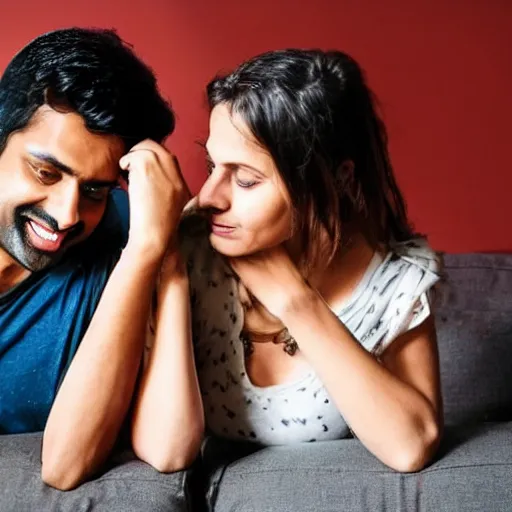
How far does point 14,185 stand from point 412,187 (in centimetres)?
107

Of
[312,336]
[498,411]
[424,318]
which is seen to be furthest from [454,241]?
[312,336]

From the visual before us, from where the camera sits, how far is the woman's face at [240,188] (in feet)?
3.87

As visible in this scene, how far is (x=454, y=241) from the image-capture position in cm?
202

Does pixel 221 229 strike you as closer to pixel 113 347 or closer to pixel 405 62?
pixel 113 347

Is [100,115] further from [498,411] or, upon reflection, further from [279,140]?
[498,411]

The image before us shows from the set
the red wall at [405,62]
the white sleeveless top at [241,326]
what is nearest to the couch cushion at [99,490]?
the white sleeveless top at [241,326]

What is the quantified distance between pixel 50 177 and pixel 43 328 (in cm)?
26

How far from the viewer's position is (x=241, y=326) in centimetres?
135

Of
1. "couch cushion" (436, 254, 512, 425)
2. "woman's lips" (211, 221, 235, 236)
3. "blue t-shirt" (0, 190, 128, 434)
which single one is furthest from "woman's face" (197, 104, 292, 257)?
"couch cushion" (436, 254, 512, 425)

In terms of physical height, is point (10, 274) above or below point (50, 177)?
below

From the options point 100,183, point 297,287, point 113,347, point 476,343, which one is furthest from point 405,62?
point 113,347

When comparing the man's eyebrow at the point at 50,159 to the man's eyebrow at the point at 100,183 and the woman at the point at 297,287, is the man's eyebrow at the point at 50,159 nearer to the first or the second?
the man's eyebrow at the point at 100,183

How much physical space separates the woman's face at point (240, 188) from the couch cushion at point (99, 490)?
35cm

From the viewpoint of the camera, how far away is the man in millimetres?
1181
